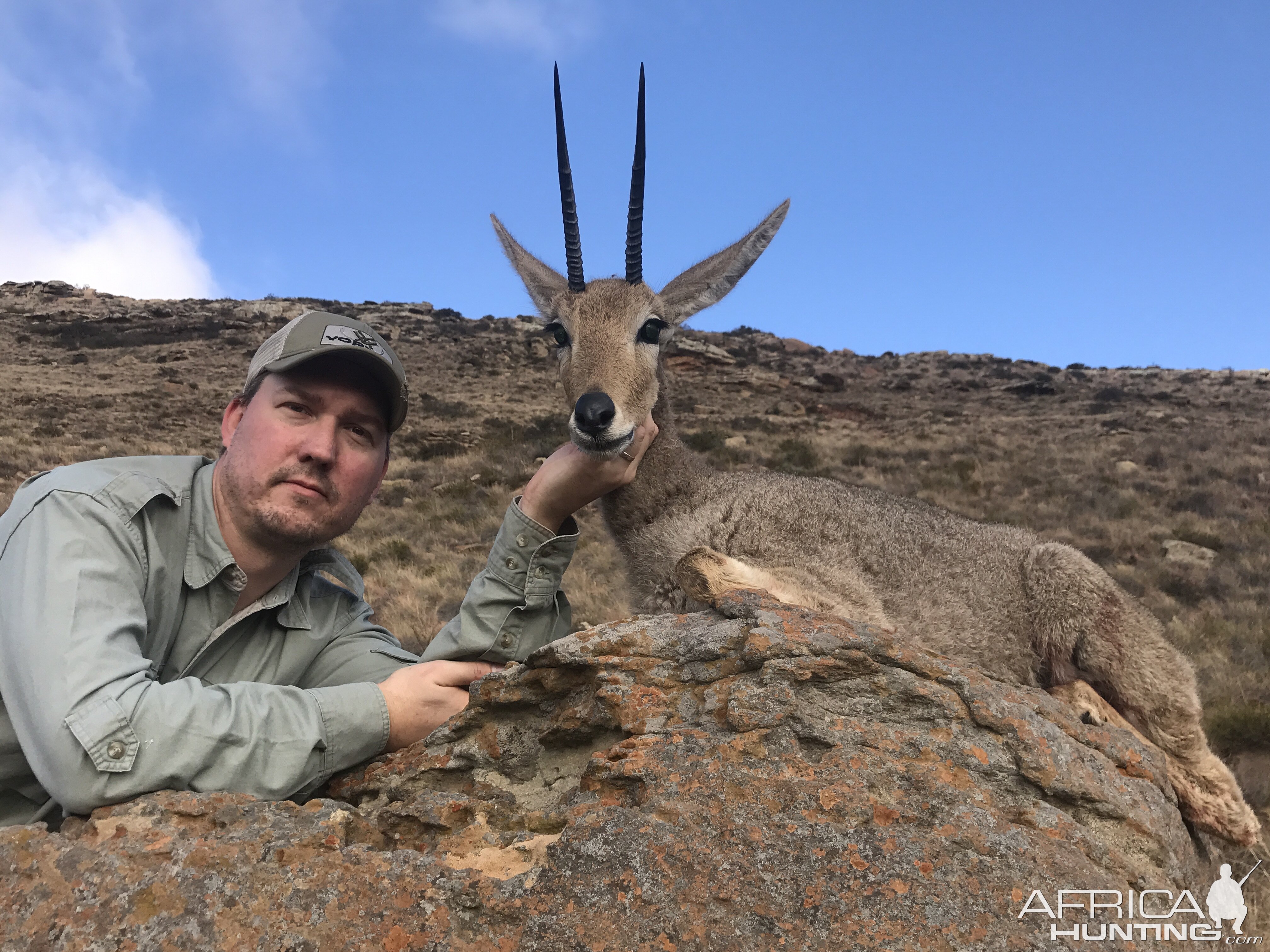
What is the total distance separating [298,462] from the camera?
129 inches

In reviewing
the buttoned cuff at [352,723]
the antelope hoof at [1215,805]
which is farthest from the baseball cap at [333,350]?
the antelope hoof at [1215,805]

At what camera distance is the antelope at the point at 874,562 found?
4.77m

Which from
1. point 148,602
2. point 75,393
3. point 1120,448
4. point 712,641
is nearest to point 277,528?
point 148,602

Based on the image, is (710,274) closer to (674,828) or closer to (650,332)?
(650,332)

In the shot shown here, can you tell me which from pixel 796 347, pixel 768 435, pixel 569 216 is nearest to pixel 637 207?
pixel 569 216

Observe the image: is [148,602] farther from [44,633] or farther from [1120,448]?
[1120,448]

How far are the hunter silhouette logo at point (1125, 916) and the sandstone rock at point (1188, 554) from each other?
14.7 meters

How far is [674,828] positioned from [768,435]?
3054cm

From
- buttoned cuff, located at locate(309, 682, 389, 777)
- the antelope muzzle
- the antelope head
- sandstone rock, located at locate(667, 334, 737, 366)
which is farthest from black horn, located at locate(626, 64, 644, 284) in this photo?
sandstone rock, located at locate(667, 334, 737, 366)

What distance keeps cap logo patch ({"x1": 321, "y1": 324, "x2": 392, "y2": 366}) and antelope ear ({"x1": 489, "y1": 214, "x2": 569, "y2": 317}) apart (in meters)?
3.61

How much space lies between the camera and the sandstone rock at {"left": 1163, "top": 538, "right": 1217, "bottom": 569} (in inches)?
565

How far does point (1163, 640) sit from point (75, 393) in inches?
1648

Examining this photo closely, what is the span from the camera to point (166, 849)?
1.99 m

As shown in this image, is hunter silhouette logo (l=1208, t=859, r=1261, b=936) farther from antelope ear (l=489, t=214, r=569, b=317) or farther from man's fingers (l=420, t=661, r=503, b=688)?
antelope ear (l=489, t=214, r=569, b=317)
